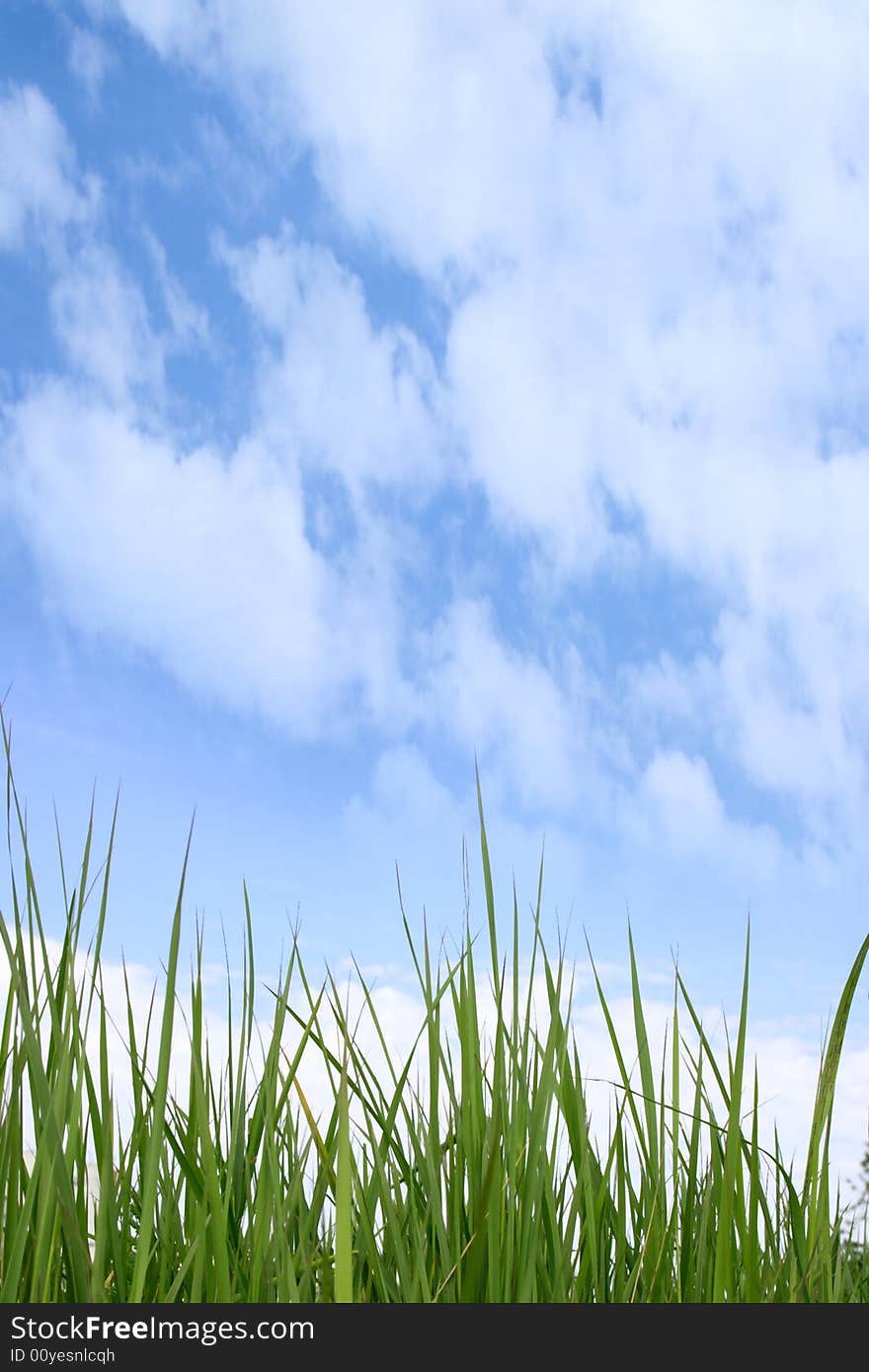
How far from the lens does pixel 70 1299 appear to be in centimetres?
195

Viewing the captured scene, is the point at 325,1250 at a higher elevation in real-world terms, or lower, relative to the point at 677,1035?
lower

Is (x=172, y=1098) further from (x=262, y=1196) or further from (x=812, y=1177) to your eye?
(x=812, y=1177)

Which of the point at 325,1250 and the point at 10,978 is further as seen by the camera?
the point at 325,1250

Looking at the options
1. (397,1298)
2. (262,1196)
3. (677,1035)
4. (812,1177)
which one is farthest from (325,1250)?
(812,1177)

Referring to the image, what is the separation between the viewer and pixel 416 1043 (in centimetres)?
241
